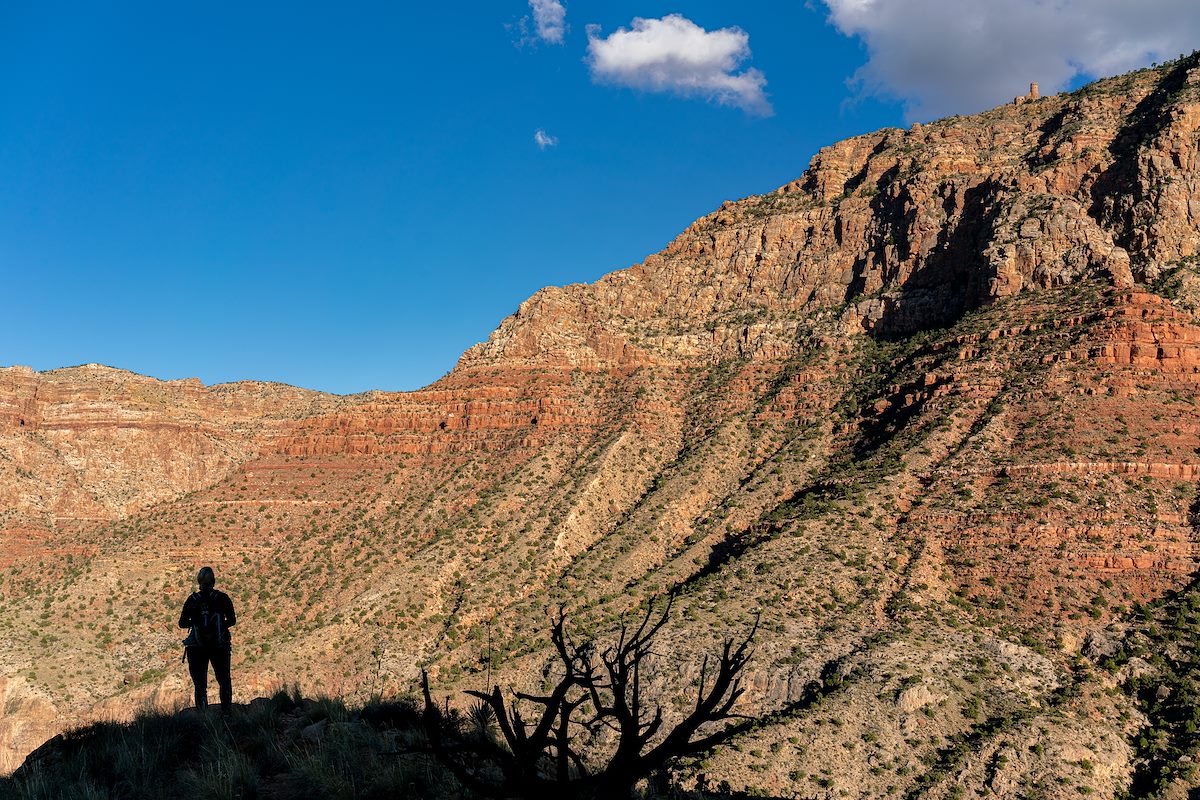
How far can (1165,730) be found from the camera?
32.1 metres

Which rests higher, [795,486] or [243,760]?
[795,486]

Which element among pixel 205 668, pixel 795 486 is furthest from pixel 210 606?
pixel 795 486

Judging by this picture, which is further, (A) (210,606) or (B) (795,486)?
(B) (795,486)

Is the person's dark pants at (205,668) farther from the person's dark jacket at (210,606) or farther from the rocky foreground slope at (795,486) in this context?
the rocky foreground slope at (795,486)

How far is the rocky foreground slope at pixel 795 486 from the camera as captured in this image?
3572cm

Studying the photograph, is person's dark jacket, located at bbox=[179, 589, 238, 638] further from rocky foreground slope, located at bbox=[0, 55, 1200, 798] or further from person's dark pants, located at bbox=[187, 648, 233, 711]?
rocky foreground slope, located at bbox=[0, 55, 1200, 798]

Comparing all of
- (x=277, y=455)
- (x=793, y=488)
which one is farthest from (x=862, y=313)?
(x=277, y=455)

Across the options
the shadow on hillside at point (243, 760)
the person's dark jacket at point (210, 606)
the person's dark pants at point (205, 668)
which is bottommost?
the shadow on hillside at point (243, 760)

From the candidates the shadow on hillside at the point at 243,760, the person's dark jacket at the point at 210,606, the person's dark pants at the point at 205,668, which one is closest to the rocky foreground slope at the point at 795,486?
the person's dark pants at the point at 205,668

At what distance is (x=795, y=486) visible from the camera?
58.5 m

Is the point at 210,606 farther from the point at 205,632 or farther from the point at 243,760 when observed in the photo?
the point at 243,760

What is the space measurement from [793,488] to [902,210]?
4052 centimetres

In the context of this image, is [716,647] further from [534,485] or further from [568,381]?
[568,381]

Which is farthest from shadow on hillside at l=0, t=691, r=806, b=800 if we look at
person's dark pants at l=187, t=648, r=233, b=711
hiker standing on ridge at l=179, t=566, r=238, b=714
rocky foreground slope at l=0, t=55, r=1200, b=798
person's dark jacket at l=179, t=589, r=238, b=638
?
rocky foreground slope at l=0, t=55, r=1200, b=798
